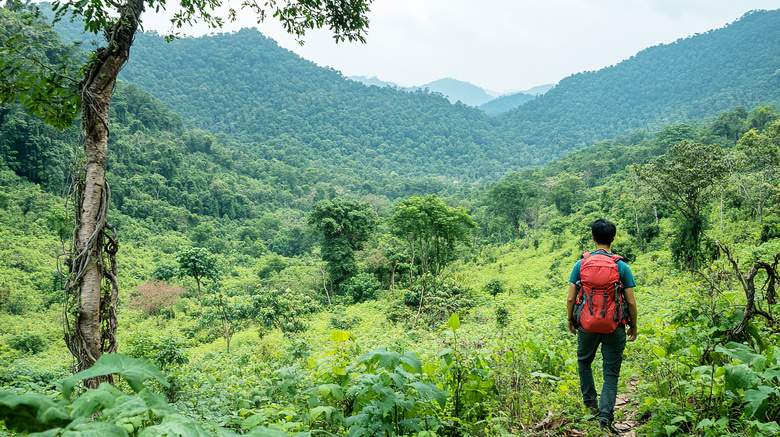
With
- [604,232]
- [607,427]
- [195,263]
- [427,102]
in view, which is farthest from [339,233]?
[427,102]

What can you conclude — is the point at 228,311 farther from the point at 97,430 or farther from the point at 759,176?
the point at 759,176

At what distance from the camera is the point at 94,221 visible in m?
2.31

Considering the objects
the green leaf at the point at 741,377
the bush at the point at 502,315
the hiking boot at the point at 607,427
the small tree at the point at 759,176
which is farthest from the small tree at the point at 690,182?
the green leaf at the point at 741,377

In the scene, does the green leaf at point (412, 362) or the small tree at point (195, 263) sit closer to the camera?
the green leaf at point (412, 362)

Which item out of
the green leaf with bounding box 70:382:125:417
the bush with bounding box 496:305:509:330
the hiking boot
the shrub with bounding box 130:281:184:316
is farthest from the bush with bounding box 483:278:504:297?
the shrub with bounding box 130:281:184:316

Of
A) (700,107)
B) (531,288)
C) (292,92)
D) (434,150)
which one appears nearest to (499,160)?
(434,150)

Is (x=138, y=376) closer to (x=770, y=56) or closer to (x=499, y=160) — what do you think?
(x=499, y=160)

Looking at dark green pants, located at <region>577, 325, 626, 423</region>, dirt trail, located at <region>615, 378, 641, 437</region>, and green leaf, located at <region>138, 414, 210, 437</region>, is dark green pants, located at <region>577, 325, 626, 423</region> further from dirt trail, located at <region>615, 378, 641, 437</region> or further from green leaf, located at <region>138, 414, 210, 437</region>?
green leaf, located at <region>138, 414, 210, 437</region>

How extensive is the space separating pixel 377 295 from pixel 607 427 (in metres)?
15.6

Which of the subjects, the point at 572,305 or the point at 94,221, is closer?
the point at 94,221

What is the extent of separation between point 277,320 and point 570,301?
1041 centimetres

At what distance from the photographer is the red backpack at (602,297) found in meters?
2.49

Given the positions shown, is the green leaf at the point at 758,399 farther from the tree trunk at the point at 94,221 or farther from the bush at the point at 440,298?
the bush at the point at 440,298

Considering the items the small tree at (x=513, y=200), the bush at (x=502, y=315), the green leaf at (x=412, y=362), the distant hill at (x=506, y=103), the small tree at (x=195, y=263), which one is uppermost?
the distant hill at (x=506, y=103)
